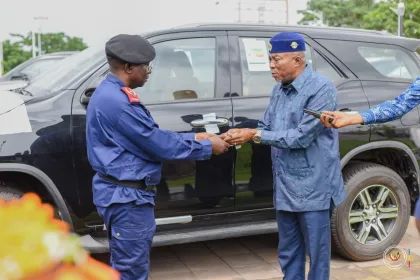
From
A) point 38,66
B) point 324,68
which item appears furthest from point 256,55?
point 38,66

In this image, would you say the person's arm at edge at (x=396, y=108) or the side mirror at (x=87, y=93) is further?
the side mirror at (x=87, y=93)

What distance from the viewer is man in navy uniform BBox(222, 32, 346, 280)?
10.6 ft

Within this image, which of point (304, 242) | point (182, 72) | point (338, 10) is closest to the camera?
point (304, 242)

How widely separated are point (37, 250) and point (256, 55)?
3.59m

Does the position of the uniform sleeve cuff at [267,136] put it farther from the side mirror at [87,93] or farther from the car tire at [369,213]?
the car tire at [369,213]

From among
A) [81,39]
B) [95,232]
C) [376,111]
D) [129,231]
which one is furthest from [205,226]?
[81,39]

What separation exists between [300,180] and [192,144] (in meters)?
0.74

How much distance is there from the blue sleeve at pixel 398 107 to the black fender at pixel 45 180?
6.61 feet

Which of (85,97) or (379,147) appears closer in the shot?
(85,97)

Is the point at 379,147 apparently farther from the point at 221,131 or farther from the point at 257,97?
the point at 221,131

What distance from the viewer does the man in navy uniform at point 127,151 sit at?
274 cm

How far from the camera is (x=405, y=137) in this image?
4.50m

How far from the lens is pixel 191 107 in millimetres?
4020

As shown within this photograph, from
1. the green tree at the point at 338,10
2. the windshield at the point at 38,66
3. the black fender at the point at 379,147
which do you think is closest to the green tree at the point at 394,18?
the green tree at the point at 338,10
